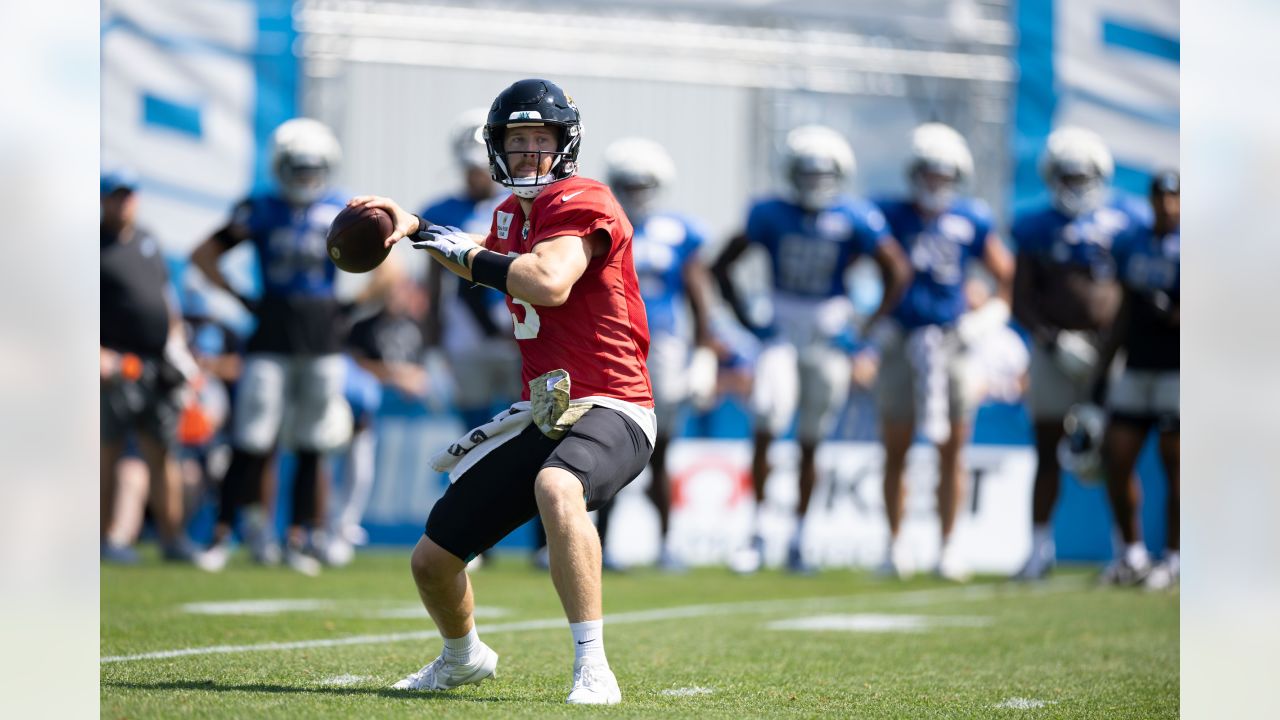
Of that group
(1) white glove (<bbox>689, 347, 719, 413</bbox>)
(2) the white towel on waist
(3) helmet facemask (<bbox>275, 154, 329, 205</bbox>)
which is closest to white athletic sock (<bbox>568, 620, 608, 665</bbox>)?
(2) the white towel on waist

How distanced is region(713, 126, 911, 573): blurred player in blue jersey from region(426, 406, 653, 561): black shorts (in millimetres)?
5165

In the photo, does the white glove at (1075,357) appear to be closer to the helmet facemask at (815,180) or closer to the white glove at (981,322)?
the white glove at (981,322)

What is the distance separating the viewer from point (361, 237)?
3.95 m

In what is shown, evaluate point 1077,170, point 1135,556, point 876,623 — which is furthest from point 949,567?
point 876,623

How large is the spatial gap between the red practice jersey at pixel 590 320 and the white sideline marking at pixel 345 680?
0.90 m

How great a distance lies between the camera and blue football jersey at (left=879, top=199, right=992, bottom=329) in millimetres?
9070

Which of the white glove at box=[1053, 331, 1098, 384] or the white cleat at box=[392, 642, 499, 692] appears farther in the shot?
the white glove at box=[1053, 331, 1098, 384]

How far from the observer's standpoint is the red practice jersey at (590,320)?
4.01 m

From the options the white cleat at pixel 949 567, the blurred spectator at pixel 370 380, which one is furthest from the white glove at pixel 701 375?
the blurred spectator at pixel 370 380

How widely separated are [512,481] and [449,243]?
1.99 ft

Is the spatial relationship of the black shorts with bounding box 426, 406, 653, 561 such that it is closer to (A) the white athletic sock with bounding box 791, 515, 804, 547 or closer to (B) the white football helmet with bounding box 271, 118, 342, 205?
(B) the white football helmet with bounding box 271, 118, 342, 205

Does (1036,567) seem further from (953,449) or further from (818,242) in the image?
(818,242)
